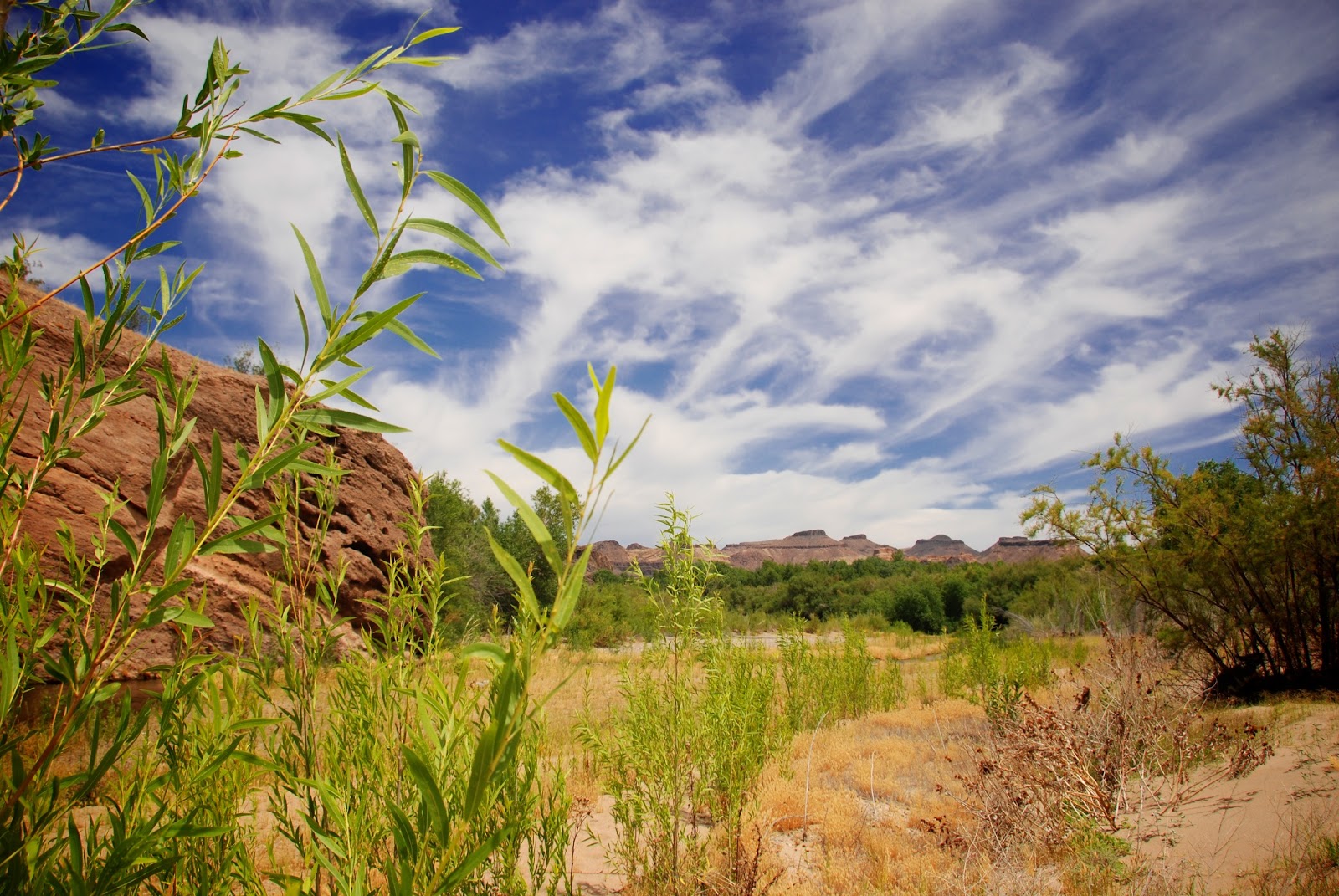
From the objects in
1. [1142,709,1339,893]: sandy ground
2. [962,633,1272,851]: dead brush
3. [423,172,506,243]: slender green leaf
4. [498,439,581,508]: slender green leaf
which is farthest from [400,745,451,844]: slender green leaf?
[1142,709,1339,893]: sandy ground

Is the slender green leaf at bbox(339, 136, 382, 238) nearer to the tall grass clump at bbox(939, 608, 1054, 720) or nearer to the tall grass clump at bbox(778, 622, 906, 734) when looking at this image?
the tall grass clump at bbox(778, 622, 906, 734)

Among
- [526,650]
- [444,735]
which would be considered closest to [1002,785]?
[444,735]

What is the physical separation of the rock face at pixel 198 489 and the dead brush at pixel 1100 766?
470 centimetres

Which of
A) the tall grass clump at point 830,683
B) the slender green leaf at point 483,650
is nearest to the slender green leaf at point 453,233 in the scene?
the slender green leaf at point 483,650

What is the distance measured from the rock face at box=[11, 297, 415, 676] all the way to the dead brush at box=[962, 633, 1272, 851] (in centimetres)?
470

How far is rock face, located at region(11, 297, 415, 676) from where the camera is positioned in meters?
5.34

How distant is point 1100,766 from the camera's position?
169 inches

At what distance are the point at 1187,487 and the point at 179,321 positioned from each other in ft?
37.5

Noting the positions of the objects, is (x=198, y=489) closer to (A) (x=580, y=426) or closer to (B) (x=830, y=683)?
(B) (x=830, y=683)

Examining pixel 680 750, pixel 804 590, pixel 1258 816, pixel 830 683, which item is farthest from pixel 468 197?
pixel 804 590

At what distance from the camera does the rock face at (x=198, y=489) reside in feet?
17.5

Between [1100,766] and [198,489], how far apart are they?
939cm

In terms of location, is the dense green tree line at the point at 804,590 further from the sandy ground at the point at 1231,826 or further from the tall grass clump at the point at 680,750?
the sandy ground at the point at 1231,826

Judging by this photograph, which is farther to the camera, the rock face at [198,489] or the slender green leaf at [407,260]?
the rock face at [198,489]
